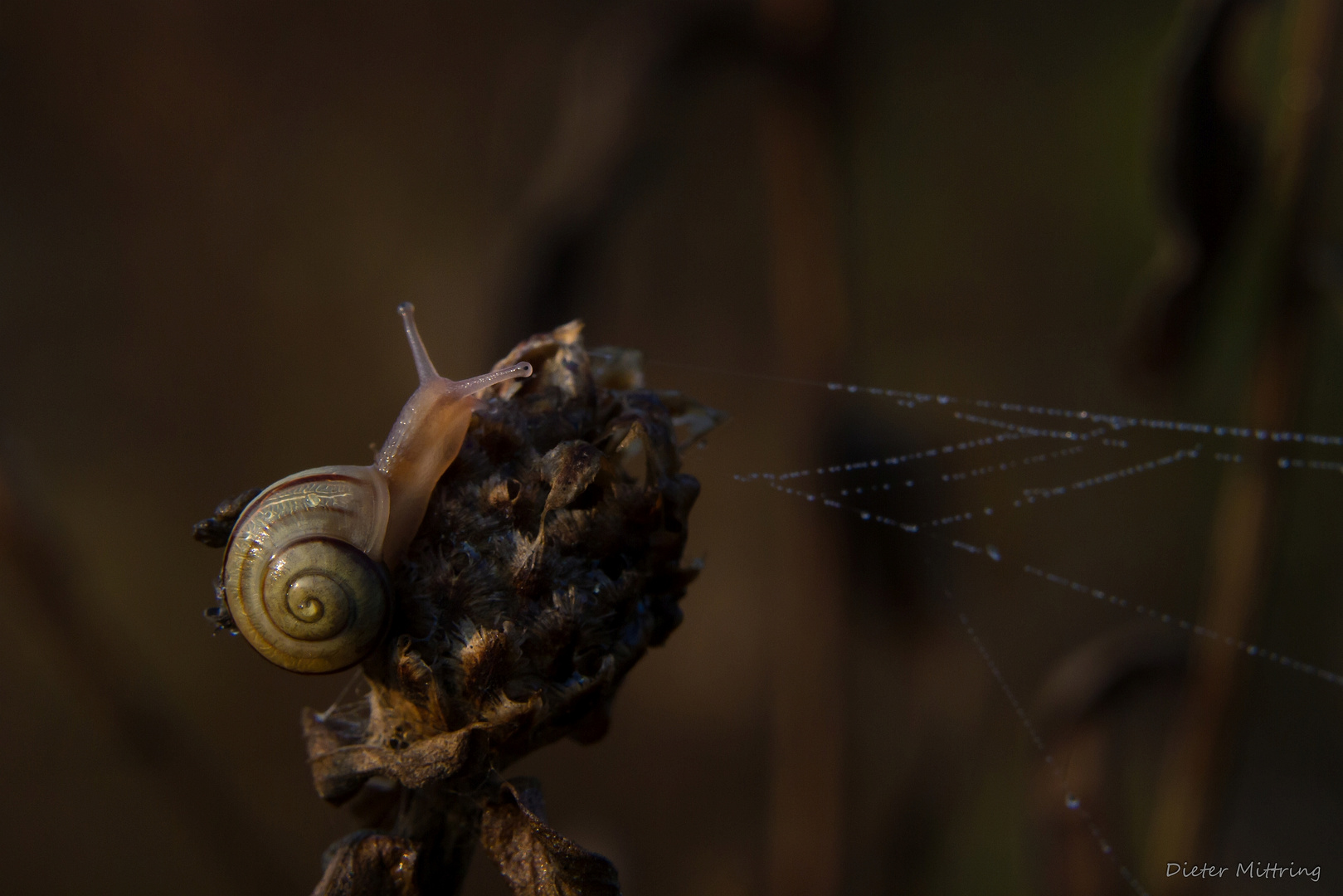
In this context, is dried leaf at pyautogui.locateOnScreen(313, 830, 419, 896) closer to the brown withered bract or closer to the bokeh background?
the brown withered bract

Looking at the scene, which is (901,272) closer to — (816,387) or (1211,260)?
(816,387)

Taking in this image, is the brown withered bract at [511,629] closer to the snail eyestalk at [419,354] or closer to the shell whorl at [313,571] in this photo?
the shell whorl at [313,571]

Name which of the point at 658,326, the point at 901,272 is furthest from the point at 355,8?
the point at 901,272

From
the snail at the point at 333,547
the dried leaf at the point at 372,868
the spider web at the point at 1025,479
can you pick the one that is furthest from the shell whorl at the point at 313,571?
the spider web at the point at 1025,479

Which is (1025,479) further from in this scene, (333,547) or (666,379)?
(333,547)

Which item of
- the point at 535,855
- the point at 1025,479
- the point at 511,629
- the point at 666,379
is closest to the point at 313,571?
the point at 511,629

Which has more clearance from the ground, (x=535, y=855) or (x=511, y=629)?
(x=511, y=629)
